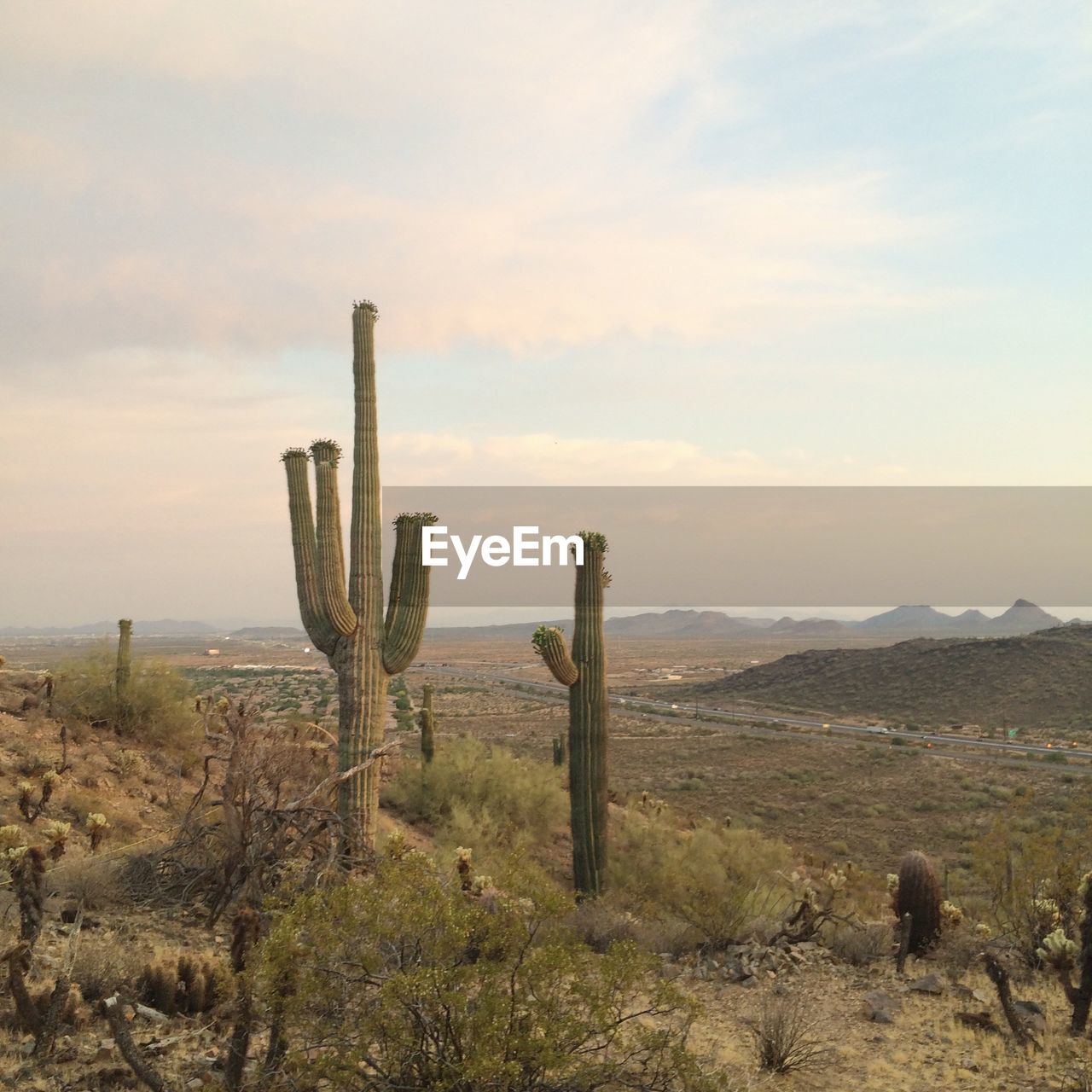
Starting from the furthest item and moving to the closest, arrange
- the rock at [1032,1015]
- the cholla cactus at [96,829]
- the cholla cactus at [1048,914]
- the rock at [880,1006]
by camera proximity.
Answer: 1. the cholla cactus at [96,829]
2. the cholla cactus at [1048,914]
3. the rock at [880,1006]
4. the rock at [1032,1015]

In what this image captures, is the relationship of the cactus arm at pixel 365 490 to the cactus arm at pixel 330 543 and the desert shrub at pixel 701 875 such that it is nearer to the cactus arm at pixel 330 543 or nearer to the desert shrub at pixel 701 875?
the cactus arm at pixel 330 543

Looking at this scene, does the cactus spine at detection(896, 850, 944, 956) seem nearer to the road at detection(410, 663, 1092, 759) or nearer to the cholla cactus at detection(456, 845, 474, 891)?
the cholla cactus at detection(456, 845, 474, 891)

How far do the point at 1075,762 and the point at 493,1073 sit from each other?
38.1m

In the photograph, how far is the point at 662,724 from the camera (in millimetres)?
50906

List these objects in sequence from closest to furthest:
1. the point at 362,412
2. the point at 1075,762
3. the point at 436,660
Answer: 1. the point at 362,412
2. the point at 1075,762
3. the point at 436,660

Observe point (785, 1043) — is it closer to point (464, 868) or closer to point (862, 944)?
point (862, 944)

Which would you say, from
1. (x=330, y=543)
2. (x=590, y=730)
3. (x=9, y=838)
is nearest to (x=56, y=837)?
(x=9, y=838)

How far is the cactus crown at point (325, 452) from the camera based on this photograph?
44.9 ft

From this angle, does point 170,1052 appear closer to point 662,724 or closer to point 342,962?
point 342,962

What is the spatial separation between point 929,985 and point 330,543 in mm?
9210

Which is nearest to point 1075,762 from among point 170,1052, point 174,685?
point 174,685

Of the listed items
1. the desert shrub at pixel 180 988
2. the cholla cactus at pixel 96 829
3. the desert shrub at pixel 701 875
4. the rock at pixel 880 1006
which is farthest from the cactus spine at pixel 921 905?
the cholla cactus at pixel 96 829

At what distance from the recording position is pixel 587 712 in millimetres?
14422

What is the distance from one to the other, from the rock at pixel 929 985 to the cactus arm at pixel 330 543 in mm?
8154
